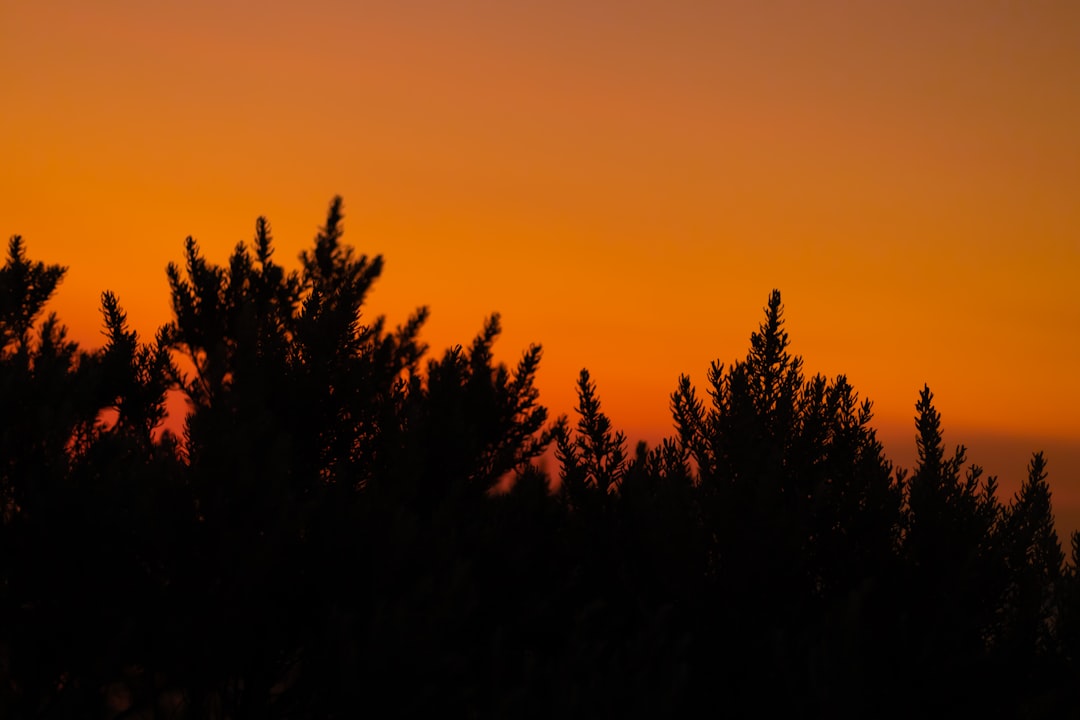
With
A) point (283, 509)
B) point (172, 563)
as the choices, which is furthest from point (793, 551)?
point (172, 563)

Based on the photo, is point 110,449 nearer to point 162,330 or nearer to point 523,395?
point 162,330

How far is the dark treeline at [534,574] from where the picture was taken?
7.30 meters

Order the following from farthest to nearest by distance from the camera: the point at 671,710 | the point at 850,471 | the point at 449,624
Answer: the point at 850,471 → the point at 449,624 → the point at 671,710

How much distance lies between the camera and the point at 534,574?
9344 millimetres

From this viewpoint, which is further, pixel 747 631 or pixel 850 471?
pixel 850 471

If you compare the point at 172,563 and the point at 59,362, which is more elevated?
the point at 59,362

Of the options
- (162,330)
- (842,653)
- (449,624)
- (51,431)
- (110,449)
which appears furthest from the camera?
(162,330)

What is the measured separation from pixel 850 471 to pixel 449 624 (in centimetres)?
475

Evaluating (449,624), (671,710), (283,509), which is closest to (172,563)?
(283,509)

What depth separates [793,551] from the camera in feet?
27.5

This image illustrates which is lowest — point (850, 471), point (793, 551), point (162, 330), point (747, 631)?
point (747, 631)

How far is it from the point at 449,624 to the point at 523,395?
14504 mm

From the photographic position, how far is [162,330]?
1606 cm

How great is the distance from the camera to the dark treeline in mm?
7305
